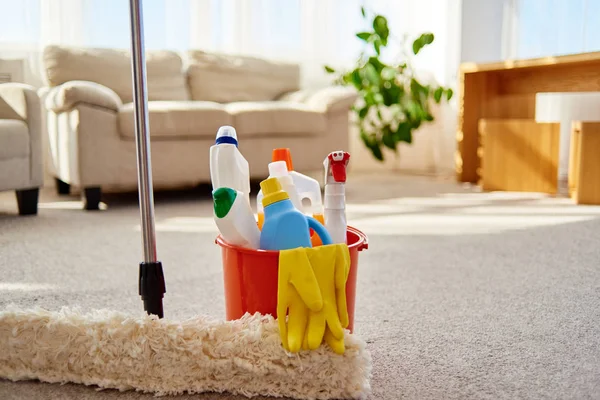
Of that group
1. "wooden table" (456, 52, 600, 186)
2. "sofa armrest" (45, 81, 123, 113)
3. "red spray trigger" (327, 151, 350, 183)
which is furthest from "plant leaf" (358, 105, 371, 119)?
"red spray trigger" (327, 151, 350, 183)

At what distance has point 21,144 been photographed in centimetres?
209

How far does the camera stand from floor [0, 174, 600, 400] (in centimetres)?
80

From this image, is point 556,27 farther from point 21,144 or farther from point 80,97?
point 21,144

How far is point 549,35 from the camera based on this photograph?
3322 mm

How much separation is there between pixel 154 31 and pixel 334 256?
2.67 m

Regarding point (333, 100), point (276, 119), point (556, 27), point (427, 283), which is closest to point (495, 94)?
point (556, 27)

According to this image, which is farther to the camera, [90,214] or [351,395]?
[90,214]

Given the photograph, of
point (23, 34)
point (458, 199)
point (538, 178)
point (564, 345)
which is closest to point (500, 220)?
point (458, 199)

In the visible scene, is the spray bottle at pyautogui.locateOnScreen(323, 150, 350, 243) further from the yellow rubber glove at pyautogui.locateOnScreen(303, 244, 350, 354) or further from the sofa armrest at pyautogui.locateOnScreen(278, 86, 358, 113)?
the sofa armrest at pyautogui.locateOnScreen(278, 86, 358, 113)

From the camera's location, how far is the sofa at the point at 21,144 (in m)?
2.04

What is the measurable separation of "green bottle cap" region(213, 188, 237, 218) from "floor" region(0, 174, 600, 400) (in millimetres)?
232

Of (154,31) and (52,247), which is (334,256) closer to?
(52,247)

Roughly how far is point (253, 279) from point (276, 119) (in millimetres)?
1882

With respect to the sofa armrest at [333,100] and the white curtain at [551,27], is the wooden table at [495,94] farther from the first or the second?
the sofa armrest at [333,100]
